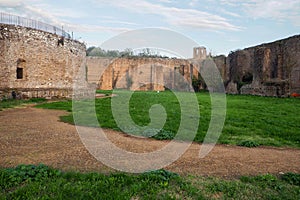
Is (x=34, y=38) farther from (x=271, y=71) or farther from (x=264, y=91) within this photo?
(x=271, y=71)

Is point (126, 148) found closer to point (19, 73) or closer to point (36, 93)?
point (36, 93)

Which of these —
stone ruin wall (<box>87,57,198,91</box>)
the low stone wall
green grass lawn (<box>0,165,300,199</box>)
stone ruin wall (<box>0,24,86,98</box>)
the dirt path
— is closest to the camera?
green grass lawn (<box>0,165,300,199</box>)

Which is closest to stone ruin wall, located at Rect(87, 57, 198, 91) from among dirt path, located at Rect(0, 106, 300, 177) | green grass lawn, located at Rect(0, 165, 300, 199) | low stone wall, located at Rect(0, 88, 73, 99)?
low stone wall, located at Rect(0, 88, 73, 99)

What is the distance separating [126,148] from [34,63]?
1338 cm

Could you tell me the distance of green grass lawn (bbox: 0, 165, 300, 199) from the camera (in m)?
3.13

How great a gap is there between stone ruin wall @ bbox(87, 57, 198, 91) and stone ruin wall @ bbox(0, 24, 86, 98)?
1771cm

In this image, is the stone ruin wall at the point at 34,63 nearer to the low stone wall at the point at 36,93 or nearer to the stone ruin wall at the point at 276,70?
the low stone wall at the point at 36,93

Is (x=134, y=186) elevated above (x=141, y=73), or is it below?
below

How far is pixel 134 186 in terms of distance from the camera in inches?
132

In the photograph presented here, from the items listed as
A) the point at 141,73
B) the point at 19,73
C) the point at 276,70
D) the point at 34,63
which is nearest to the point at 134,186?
the point at 19,73

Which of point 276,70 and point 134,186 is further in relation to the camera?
point 276,70

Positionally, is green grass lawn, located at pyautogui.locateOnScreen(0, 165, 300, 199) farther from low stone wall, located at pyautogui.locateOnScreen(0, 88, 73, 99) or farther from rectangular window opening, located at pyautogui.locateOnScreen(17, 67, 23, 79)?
rectangular window opening, located at pyautogui.locateOnScreen(17, 67, 23, 79)

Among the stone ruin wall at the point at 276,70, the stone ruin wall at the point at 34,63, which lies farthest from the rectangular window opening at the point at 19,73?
the stone ruin wall at the point at 276,70

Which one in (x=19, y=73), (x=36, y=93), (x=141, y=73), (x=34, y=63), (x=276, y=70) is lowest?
(x=36, y=93)
